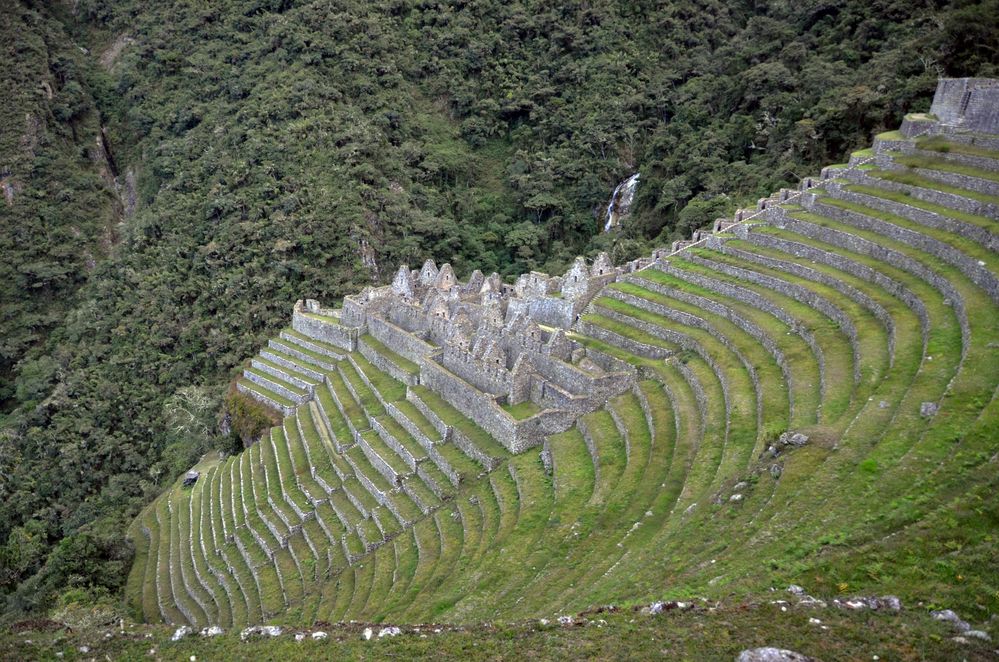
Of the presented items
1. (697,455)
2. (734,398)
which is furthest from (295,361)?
(697,455)

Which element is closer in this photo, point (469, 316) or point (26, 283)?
point (469, 316)

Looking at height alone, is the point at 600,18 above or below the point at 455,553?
above

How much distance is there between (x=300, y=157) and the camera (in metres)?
53.3

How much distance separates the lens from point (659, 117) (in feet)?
200

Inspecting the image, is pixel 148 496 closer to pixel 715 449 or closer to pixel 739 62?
pixel 715 449

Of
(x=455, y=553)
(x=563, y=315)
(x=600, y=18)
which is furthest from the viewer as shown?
(x=600, y=18)

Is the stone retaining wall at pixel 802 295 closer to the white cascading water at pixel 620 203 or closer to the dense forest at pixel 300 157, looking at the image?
the dense forest at pixel 300 157

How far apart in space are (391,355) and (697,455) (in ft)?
50.7

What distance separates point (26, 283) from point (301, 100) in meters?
25.9

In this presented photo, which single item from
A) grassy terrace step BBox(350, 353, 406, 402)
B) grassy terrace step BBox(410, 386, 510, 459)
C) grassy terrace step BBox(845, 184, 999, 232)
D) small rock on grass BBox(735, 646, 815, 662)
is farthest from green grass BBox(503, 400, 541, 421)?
small rock on grass BBox(735, 646, 815, 662)

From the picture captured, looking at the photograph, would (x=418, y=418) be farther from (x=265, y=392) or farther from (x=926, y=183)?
(x=926, y=183)

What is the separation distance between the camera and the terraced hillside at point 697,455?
10922 mm

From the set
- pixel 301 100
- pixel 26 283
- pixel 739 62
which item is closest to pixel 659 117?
pixel 739 62

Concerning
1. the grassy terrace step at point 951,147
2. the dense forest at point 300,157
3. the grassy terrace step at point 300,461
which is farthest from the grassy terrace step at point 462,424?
the grassy terrace step at point 951,147
